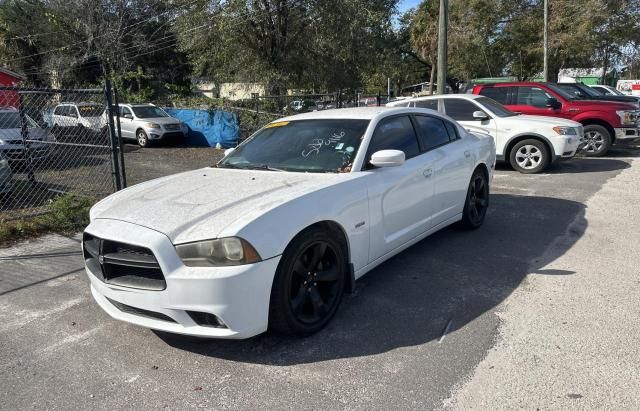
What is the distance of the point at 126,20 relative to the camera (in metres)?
31.8

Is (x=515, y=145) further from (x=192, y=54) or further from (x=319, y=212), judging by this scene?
(x=192, y=54)

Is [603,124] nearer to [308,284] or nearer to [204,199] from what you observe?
[308,284]

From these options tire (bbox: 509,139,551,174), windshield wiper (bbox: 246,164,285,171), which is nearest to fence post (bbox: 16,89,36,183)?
windshield wiper (bbox: 246,164,285,171)

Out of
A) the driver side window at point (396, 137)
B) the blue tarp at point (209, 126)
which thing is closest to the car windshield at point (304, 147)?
the driver side window at point (396, 137)

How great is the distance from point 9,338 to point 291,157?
2.55m

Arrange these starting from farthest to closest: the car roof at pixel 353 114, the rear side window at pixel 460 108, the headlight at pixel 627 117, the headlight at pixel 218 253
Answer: the headlight at pixel 627 117 → the rear side window at pixel 460 108 → the car roof at pixel 353 114 → the headlight at pixel 218 253

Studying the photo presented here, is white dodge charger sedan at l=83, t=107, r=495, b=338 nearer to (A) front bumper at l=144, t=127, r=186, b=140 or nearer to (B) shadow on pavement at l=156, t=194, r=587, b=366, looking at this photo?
(B) shadow on pavement at l=156, t=194, r=587, b=366

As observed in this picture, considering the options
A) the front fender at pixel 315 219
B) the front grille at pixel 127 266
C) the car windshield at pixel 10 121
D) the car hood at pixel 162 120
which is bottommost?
the front grille at pixel 127 266

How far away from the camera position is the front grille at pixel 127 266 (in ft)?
10.5

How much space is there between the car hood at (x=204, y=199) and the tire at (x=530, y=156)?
7.63m

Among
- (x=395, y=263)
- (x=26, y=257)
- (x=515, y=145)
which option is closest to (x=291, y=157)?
(x=395, y=263)

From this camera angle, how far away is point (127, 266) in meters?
3.33

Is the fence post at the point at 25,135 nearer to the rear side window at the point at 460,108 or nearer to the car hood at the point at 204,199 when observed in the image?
the car hood at the point at 204,199

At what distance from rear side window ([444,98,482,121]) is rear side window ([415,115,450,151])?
5287mm
